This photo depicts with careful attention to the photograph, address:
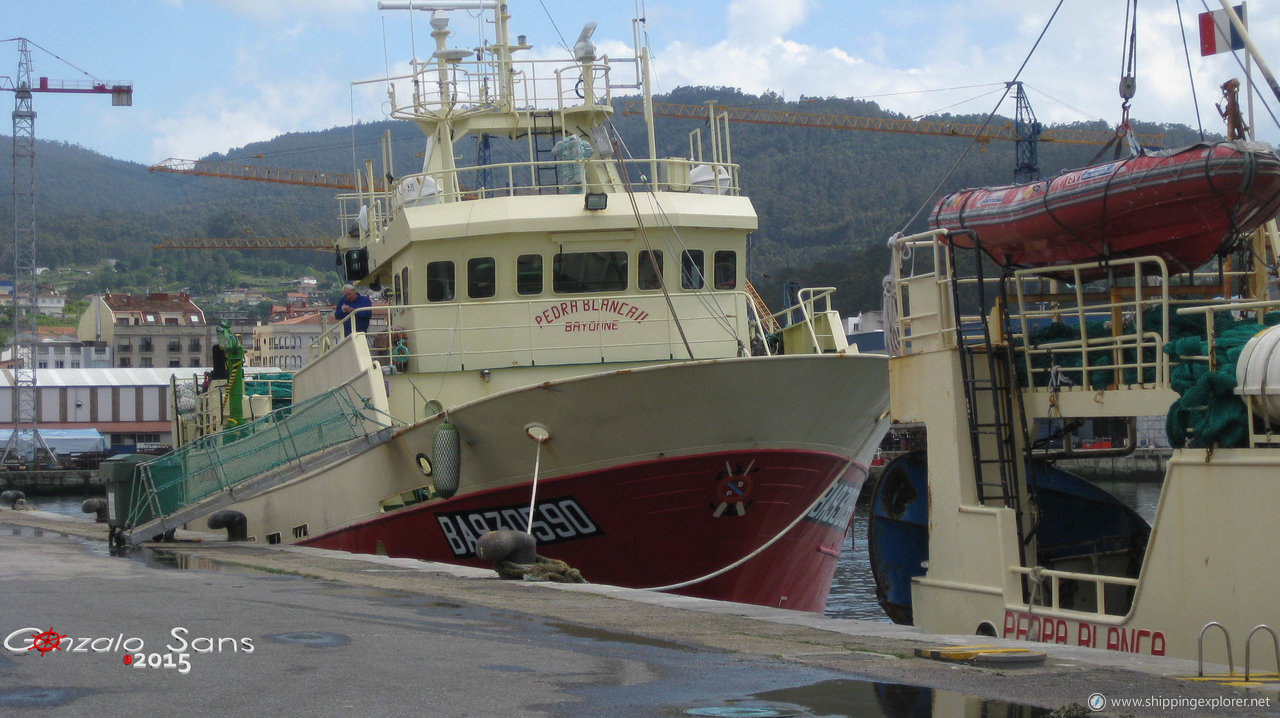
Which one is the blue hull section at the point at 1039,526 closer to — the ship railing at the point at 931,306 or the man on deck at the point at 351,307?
the ship railing at the point at 931,306

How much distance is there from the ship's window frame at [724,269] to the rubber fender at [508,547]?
5.45 metres

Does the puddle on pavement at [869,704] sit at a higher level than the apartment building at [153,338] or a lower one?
lower

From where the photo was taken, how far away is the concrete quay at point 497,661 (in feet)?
19.0

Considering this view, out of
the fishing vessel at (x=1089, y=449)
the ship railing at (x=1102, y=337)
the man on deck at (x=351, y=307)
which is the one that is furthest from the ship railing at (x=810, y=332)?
the man on deck at (x=351, y=307)

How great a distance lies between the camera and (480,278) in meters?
15.8

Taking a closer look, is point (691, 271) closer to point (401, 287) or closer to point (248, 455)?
point (401, 287)

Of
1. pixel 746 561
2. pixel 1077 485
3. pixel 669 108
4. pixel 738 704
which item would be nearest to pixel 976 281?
pixel 1077 485

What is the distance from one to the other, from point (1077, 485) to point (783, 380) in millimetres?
2942

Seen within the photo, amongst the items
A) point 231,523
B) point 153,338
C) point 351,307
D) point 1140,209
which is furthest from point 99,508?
point 153,338

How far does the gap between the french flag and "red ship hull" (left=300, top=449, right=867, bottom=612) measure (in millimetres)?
5470

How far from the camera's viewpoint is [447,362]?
15445 millimetres

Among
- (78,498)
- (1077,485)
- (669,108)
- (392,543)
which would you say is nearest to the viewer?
(1077,485)

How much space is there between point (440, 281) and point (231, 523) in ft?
16.2

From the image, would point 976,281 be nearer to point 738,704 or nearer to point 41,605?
point 738,704
